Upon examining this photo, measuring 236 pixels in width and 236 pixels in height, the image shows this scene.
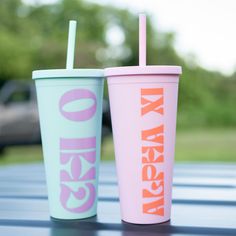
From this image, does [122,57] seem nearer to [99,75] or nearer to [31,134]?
[31,134]

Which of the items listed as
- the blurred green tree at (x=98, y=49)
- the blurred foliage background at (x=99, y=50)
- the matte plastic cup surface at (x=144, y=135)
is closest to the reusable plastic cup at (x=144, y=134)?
the matte plastic cup surface at (x=144, y=135)

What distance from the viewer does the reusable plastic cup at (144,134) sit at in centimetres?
68

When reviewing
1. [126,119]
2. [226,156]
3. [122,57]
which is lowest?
[226,156]

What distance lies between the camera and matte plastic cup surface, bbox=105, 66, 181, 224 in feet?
2.23

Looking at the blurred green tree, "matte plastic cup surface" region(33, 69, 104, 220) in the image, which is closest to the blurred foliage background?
the blurred green tree

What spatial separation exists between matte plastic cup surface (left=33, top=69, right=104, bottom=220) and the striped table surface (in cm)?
4

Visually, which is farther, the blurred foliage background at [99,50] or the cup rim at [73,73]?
the blurred foliage background at [99,50]

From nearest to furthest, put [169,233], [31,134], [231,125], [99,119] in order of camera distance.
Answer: [169,233] < [99,119] < [31,134] < [231,125]

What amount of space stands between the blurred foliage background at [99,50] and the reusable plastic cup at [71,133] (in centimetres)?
968

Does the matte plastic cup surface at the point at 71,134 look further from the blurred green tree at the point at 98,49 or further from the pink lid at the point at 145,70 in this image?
the blurred green tree at the point at 98,49

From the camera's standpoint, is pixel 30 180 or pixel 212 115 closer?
pixel 30 180

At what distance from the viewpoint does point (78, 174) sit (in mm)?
736

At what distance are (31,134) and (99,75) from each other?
18.1 ft

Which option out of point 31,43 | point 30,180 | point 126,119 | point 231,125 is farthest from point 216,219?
point 31,43
